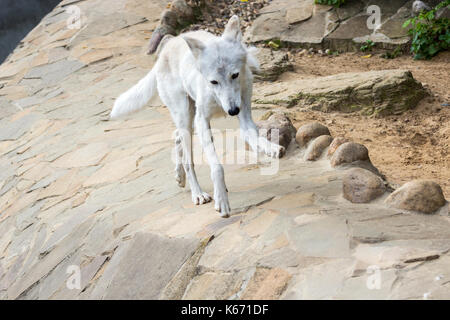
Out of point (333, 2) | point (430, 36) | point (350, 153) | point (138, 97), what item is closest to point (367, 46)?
point (430, 36)

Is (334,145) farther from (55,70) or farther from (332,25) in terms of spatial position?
(55,70)

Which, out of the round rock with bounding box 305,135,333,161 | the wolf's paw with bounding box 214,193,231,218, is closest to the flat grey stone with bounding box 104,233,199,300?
the wolf's paw with bounding box 214,193,231,218

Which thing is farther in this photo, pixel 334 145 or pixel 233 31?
pixel 334 145

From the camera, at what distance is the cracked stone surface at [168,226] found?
2736 millimetres

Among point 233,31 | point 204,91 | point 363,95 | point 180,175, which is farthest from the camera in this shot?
point 363,95

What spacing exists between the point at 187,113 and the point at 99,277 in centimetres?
147

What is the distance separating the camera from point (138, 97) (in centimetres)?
459

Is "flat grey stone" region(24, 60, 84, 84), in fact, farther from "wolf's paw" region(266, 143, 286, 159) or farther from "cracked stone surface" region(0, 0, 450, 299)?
"wolf's paw" region(266, 143, 286, 159)

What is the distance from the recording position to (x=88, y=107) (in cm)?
757

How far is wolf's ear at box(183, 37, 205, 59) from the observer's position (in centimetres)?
335

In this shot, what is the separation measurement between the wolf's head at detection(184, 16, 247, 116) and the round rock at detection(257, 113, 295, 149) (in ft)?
4.51

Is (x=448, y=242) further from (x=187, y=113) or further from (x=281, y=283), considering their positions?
(x=187, y=113)

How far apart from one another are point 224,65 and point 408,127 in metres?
2.99
